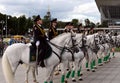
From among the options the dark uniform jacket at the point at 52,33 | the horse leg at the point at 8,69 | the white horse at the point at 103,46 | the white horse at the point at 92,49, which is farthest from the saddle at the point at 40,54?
the white horse at the point at 103,46

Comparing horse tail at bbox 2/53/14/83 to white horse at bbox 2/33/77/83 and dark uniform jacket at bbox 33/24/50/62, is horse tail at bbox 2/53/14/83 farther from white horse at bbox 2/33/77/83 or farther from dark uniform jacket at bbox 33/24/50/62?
dark uniform jacket at bbox 33/24/50/62

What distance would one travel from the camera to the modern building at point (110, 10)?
85.4 meters

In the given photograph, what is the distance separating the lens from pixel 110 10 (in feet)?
316

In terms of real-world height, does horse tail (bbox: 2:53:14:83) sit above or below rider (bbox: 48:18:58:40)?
below

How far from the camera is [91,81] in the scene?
13.9m

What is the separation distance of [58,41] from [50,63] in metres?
1.03

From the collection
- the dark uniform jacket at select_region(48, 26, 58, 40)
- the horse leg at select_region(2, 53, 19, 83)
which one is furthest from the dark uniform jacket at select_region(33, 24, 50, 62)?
the dark uniform jacket at select_region(48, 26, 58, 40)

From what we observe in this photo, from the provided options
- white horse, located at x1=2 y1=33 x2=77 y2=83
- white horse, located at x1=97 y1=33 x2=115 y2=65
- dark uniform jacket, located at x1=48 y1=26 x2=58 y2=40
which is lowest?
white horse, located at x1=97 y1=33 x2=115 y2=65

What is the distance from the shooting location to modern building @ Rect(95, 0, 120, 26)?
85.4 m

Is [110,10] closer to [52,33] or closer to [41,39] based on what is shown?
[52,33]

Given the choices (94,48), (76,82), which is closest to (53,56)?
(76,82)

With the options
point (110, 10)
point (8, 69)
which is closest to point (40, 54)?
point (8, 69)

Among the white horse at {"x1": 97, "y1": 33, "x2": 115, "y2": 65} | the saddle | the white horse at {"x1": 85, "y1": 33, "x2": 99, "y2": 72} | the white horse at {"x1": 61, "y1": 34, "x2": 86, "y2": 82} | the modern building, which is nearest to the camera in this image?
the saddle

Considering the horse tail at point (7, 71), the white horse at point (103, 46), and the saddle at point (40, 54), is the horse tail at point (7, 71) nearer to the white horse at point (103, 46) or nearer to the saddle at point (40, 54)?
the saddle at point (40, 54)
